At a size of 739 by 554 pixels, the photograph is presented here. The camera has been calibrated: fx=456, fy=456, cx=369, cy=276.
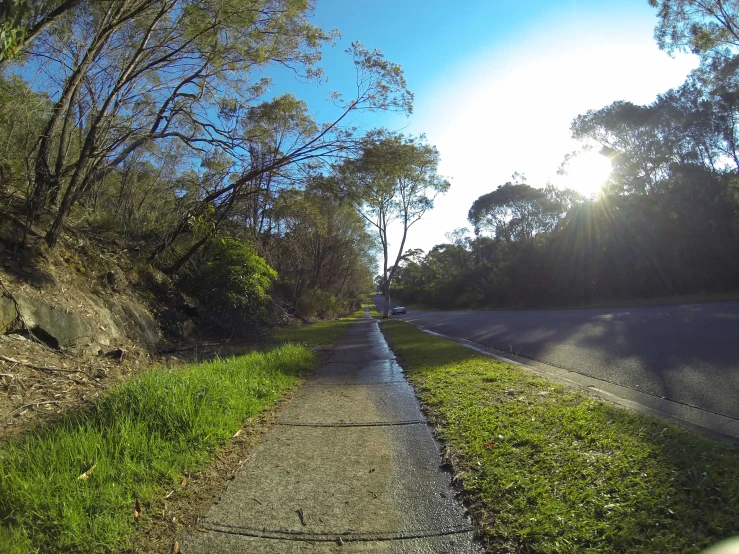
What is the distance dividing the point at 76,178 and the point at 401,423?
24.3 feet

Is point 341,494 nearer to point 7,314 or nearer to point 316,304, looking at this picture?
point 7,314

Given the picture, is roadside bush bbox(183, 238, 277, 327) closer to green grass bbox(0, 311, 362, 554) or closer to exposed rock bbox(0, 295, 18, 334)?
exposed rock bbox(0, 295, 18, 334)

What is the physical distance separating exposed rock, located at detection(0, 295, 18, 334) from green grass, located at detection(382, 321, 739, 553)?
574cm

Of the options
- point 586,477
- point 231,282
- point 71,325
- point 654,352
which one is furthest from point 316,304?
point 586,477

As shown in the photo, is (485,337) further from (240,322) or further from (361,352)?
(240,322)

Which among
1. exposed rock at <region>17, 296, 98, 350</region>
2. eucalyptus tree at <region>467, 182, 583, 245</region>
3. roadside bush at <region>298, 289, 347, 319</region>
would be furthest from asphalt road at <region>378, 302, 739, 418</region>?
eucalyptus tree at <region>467, 182, 583, 245</region>

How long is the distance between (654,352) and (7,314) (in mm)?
10288

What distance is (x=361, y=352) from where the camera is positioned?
39.5ft

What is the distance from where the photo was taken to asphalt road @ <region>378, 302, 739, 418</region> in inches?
225

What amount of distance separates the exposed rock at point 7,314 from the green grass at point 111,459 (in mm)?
2560

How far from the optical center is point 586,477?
325 centimetres

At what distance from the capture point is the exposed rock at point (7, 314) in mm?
6065

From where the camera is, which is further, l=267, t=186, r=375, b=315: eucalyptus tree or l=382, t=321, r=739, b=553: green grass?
l=267, t=186, r=375, b=315: eucalyptus tree

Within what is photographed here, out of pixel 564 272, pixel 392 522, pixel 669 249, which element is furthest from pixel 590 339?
pixel 564 272
